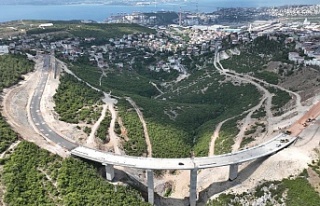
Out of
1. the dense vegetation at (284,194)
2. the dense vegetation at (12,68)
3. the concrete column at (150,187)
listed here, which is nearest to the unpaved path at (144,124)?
the concrete column at (150,187)

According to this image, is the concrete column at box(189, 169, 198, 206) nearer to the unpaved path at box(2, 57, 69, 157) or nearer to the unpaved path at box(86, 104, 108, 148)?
the unpaved path at box(86, 104, 108, 148)

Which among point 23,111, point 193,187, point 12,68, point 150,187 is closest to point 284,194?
point 193,187

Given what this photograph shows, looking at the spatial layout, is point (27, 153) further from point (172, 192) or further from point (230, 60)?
point (230, 60)

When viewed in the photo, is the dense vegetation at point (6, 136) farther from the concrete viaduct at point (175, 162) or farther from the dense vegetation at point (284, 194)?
the dense vegetation at point (284, 194)

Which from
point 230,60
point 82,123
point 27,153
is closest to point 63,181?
point 27,153

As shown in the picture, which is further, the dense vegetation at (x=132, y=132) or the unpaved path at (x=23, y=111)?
the dense vegetation at (x=132, y=132)

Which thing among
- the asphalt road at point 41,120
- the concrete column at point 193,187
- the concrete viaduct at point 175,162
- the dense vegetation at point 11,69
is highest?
the dense vegetation at point 11,69

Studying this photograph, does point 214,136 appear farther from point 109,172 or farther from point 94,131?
point 109,172
